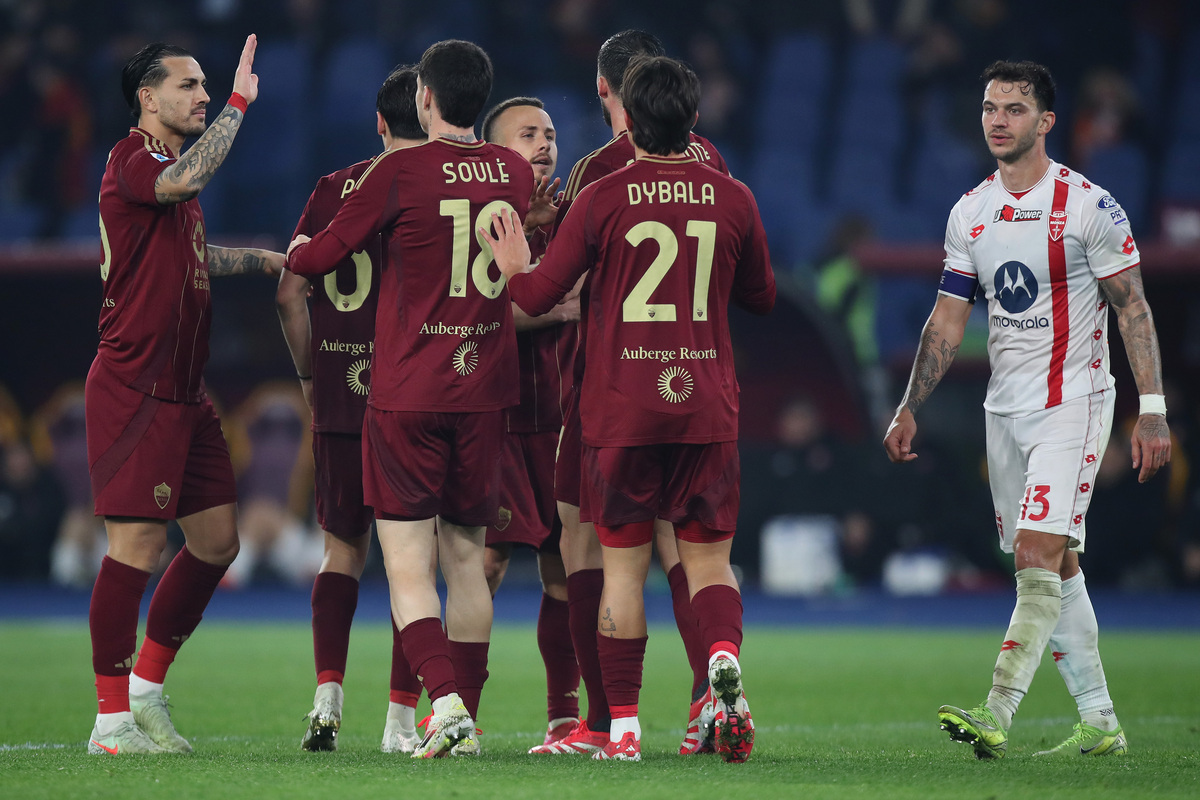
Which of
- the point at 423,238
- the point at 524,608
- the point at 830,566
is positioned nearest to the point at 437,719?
the point at 423,238

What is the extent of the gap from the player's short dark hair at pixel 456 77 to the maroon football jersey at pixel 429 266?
124mm

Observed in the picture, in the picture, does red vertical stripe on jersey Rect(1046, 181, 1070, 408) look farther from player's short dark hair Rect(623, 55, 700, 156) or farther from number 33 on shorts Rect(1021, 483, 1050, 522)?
player's short dark hair Rect(623, 55, 700, 156)

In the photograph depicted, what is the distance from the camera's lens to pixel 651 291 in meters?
4.82

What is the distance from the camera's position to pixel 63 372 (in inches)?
634

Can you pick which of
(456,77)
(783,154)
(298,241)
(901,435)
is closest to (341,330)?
(298,241)

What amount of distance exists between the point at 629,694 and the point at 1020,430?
185 cm

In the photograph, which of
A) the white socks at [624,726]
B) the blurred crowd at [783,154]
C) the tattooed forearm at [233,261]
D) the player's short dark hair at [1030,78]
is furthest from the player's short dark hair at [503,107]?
the blurred crowd at [783,154]

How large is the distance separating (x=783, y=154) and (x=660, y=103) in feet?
49.7

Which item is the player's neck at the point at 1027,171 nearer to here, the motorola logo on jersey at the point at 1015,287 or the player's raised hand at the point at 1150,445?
the motorola logo on jersey at the point at 1015,287

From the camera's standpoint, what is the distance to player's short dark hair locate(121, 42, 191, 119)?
5523 millimetres

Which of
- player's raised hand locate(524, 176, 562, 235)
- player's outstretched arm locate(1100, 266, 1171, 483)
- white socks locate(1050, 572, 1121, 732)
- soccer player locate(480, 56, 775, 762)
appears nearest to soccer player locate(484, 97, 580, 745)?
player's raised hand locate(524, 176, 562, 235)

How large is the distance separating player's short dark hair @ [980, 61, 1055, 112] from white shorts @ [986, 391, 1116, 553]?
1167 mm

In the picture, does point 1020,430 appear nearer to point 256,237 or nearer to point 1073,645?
point 1073,645

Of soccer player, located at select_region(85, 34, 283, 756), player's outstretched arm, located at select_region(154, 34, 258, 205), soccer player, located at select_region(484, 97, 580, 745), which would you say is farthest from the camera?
soccer player, located at select_region(484, 97, 580, 745)
